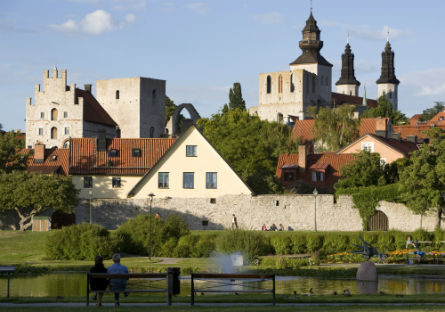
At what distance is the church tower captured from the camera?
177m

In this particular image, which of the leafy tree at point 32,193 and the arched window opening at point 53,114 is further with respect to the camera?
the arched window opening at point 53,114

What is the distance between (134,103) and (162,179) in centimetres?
5149

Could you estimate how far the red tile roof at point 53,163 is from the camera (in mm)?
68875

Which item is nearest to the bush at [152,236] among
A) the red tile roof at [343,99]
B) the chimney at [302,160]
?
the chimney at [302,160]

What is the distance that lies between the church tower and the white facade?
221ft

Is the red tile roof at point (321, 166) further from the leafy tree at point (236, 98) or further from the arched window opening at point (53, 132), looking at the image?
the leafy tree at point (236, 98)

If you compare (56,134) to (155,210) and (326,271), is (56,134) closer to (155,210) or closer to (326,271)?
(155,210)

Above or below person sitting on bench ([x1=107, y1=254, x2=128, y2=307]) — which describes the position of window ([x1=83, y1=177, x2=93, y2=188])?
above

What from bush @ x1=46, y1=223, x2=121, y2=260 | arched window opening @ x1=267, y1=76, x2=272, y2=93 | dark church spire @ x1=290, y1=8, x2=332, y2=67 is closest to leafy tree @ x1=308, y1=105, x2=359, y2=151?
bush @ x1=46, y1=223, x2=121, y2=260

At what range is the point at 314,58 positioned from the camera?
179 m

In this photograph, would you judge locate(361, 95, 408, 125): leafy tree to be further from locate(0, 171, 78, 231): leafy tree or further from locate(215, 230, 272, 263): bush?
locate(215, 230, 272, 263): bush

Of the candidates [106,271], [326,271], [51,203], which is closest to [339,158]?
[51,203]

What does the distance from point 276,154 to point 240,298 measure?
200 ft

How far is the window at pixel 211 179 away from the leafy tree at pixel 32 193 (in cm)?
860
